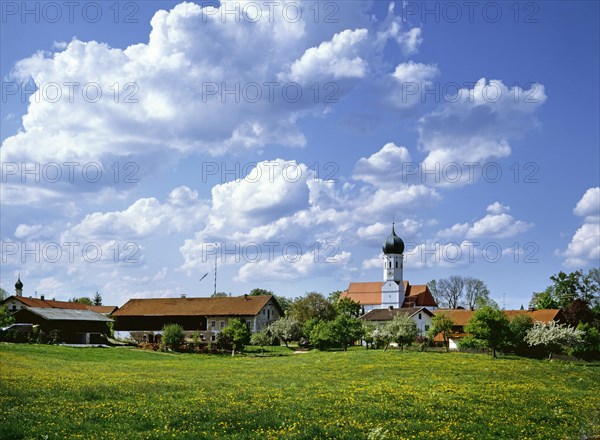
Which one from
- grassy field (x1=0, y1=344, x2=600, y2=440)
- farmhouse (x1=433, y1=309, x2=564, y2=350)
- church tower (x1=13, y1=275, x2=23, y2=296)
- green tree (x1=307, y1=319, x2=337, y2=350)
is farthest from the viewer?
church tower (x1=13, y1=275, x2=23, y2=296)

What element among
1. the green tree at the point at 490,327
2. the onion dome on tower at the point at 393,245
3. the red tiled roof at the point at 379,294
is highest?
the onion dome on tower at the point at 393,245

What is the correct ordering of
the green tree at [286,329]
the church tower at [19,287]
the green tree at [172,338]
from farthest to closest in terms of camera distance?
the church tower at [19,287] < the green tree at [286,329] < the green tree at [172,338]

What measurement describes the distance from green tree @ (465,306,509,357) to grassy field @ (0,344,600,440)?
89.9 ft

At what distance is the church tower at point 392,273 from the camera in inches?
5915

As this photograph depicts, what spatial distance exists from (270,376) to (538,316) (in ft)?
211

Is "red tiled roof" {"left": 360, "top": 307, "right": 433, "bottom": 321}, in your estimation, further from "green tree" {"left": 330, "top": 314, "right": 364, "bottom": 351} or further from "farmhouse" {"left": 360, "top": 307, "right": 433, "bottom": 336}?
"green tree" {"left": 330, "top": 314, "right": 364, "bottom": 351}

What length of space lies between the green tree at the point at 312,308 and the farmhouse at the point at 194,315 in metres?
3.83

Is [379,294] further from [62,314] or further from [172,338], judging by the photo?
[62,314]

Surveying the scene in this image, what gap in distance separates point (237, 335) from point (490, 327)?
106 feet

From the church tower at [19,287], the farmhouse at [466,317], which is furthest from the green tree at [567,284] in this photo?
the church tower at [19,287]

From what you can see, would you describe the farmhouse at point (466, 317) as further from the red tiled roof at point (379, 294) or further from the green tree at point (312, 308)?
the red tiled roof at point (379, 294)

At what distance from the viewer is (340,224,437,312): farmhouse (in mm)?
150250

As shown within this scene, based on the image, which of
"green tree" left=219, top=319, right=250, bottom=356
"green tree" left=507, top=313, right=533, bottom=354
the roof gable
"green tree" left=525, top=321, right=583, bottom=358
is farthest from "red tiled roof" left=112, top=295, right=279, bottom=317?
"green tree" left=525, top=321, right=583, bottom=358

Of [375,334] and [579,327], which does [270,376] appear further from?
[579,327]
